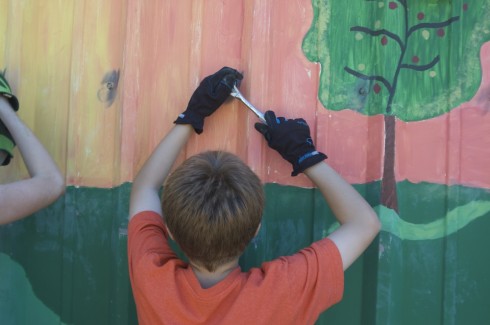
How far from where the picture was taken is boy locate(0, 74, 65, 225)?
1.46m

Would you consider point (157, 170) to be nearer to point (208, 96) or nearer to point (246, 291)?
point (208, 96)

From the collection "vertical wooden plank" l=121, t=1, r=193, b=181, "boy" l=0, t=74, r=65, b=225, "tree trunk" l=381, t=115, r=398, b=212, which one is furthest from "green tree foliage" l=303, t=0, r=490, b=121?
"boy" l=0, t=74, r=65, b=225

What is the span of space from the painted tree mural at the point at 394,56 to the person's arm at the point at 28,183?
944 mm

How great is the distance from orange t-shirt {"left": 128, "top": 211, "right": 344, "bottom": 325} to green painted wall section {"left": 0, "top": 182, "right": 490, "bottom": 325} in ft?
1.16

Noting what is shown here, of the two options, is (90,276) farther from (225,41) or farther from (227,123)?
(225,41)

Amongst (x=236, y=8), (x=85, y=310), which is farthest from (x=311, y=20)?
(x=85, y=310)

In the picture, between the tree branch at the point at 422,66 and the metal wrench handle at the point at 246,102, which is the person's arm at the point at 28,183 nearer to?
Result: the metal wrench handle at the point at 246,102

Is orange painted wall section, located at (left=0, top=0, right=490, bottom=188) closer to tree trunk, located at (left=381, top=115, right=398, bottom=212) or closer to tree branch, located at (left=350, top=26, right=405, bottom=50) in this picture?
tree trunk, located at (left=381, top=115, right=398, bottom=212)

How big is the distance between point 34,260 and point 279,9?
134cm

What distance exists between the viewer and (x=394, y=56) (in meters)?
1.63

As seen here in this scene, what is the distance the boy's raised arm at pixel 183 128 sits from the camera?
1614 millimetres

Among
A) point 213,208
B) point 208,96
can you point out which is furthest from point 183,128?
point 213,208

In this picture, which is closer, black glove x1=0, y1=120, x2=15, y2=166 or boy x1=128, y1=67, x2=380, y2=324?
boy x1=128, y1=67, x2=380, y2=324

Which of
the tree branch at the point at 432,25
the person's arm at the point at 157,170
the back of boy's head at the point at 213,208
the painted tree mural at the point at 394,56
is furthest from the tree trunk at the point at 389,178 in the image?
the person's arm at the point at 157,170
